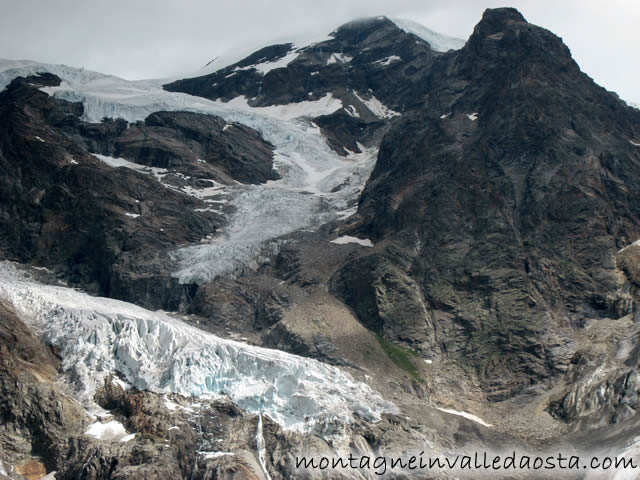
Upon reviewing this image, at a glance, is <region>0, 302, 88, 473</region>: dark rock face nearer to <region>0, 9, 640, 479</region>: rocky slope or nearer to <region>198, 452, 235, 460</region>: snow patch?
<region>0, 9, 640, 479</region>: rocky slope

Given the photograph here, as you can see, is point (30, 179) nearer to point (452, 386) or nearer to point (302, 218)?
point (302, 218)

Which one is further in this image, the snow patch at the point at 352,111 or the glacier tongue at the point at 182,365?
the snow patch at the point at 352,111

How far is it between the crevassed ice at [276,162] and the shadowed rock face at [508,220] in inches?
392

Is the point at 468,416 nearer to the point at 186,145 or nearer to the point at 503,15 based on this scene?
the point at 503,15

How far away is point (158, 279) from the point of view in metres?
81.4

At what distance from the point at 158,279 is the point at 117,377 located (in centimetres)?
2812

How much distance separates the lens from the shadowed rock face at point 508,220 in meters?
72.3

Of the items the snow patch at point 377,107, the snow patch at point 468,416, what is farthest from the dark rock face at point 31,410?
the snow patch at point 377,107

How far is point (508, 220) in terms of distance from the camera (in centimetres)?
8300

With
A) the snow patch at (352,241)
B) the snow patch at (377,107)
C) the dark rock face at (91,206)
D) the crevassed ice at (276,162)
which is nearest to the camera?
the dark rock face at (91,206)

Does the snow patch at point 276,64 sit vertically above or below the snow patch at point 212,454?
above

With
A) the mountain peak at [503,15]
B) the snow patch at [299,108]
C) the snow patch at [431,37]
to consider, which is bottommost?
the snow patch at [299,108]

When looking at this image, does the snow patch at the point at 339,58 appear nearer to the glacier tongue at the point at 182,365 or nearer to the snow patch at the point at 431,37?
the snow patch at the point at 431,37

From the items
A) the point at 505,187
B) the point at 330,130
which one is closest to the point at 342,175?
the point at 330,130
